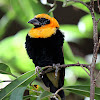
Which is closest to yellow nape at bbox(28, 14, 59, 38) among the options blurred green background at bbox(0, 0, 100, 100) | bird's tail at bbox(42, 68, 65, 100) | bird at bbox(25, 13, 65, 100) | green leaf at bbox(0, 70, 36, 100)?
bird at bbox(25, 13, 65, 100)

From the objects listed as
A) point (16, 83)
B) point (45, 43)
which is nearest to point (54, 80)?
point (45, 43)

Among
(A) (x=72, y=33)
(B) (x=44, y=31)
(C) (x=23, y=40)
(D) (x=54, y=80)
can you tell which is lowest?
(D) (x=54, y=80)

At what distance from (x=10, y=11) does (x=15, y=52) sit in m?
0.63

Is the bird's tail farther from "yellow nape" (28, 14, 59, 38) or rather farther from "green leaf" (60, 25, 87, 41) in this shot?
"green leaf" (60, 25, 87, 41)

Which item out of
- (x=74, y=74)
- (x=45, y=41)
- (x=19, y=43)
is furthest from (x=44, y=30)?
(x=74, y=74)

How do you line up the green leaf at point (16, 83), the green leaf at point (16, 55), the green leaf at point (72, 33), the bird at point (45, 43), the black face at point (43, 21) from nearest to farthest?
1. the green leaf at point (16, 83)
2. the bird at point (45, 43)
3. the black face at point (43, 21)
4. the green leaf at point (16, 55)
5. the green leaf at point (72, 33)

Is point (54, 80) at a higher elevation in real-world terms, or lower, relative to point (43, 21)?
lower

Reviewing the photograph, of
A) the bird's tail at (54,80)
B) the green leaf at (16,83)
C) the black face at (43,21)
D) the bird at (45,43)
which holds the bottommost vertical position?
the green leaf at (16,83)

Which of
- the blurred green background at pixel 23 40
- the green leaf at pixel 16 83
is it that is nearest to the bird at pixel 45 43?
the blurred green background at pixel 23 40

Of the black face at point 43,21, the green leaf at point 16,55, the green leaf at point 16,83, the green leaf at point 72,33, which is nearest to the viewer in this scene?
the green leaf at point 16,83

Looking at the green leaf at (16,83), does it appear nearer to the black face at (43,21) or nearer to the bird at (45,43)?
the bird at (45,43)

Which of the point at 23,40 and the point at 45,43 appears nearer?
the point at 45,43

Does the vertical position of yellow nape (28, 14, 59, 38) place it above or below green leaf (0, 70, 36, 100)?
above

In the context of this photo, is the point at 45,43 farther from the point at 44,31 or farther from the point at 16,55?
the point at 16,55
